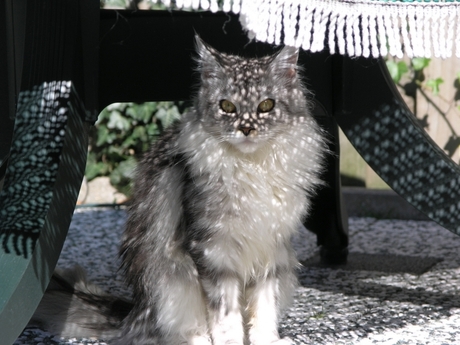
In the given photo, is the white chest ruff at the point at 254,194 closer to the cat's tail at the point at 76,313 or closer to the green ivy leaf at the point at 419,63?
the cat's tail at the point at 76,313

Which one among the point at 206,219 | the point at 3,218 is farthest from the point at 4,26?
the point at 206,219

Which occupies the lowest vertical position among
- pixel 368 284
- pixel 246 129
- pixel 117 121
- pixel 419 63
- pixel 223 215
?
pixel 368 284

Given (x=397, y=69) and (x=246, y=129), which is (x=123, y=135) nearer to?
(x=397, y=69)

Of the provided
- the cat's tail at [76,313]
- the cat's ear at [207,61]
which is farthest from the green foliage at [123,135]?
the cat's ear at [207,61]

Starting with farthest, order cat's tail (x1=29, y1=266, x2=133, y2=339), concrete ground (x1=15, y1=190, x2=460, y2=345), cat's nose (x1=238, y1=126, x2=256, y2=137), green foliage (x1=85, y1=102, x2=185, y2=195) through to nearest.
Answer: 1. green foliage (x1=85, y1=102, x2=185, y2=195)
2. concrete ground (x1=15, y1=190, x2=460, y2=345)
3. cat's tail (x1=29, y1=266, x2=133, y2=339)
4. cat's nose (x1=238, y1=126, x2=256, y2=137)

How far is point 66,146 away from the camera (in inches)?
73.4

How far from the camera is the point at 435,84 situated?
4.23 m

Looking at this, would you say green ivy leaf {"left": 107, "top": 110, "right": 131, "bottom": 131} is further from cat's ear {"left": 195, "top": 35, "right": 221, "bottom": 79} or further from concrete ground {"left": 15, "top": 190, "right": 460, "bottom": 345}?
cat's ear {"left": 195, "top": 35, "right": 221, "bottom": 79}

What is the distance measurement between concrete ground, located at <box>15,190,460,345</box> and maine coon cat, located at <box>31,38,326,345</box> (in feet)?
0.62

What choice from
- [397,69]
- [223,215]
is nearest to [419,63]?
[397,69]

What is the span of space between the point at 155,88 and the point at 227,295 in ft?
2.26

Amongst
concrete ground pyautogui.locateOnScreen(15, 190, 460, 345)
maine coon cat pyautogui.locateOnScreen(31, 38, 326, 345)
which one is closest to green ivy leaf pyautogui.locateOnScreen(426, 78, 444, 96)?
concrete ground pyautogui.locateOnScreen(15, 190, 460, 345)

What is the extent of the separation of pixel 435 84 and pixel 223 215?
2624mm

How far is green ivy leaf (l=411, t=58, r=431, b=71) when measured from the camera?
4221 millimetres
